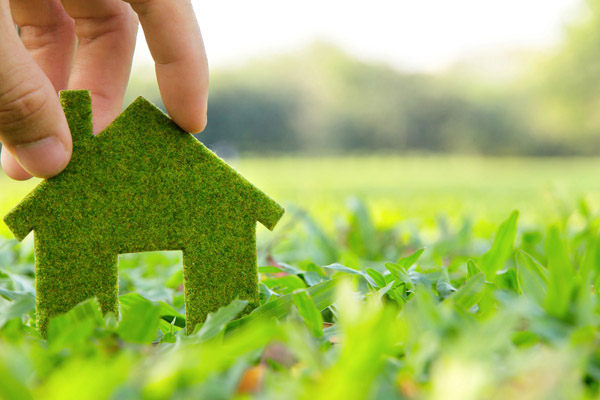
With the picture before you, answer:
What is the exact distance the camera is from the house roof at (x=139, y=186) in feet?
2.69

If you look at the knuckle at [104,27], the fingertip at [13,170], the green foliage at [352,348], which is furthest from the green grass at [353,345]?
the knuckle at [104,27]

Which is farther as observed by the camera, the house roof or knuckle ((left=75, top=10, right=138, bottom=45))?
knuckle ((left=75, top=10, right=138, bottom=45))

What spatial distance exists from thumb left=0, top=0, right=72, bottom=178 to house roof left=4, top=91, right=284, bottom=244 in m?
0.02

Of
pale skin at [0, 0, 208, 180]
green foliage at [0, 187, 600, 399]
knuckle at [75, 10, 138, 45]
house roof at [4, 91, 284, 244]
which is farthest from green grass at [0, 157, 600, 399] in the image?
knuckle at [75, 10, 138, 45]

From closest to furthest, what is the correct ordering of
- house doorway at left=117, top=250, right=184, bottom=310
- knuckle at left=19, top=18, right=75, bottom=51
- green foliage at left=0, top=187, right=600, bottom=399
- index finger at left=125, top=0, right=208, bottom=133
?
green foliage at left=0, top=187, right=600, bottom=399, index finger at left=125, top=0, right=208, bottom=133, house doorway at left=117, top=250, right=184, bottom=310, knuckle at left=19, top=18, right=75, bottom=51

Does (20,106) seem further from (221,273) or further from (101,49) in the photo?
(101,49)

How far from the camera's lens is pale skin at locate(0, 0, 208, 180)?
0.80 meters

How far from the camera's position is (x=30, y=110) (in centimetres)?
82

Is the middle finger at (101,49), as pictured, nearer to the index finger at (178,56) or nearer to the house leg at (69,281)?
the index finger at (178,56)

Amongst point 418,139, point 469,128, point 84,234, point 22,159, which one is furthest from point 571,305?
point 469,128

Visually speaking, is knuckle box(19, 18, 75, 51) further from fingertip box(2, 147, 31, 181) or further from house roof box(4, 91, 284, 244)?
house roof box(4, 91, 284, 244)

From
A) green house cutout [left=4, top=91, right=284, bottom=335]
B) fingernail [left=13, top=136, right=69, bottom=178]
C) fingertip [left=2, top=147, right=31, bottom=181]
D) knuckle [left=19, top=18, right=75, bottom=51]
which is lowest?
fingertip [left=2, top=147, right=31, bottom=181]

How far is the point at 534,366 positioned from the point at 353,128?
18835 mm

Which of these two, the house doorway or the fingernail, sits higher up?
the fingernail
